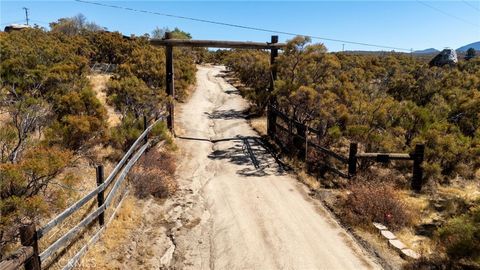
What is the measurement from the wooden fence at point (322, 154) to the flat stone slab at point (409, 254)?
4377 mm

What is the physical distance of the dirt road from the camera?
8266mm

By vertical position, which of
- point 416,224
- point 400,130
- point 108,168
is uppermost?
point 400,130

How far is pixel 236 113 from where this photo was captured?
2809 cm

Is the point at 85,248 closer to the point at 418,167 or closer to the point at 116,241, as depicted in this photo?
the point at 116,241

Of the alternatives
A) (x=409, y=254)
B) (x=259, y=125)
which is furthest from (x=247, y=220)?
(x=259, y=125)

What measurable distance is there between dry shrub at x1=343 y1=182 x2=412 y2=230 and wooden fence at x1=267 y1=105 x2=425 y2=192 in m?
1.95

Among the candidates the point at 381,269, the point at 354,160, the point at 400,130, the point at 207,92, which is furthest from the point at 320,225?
the point at 207,92

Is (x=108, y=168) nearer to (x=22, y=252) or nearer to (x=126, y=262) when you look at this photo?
(x=126, y=262)

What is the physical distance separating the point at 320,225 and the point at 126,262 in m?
5.05

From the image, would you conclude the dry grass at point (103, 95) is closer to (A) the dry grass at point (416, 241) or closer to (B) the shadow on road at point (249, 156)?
(B) the shadow on road at point (249, 156)

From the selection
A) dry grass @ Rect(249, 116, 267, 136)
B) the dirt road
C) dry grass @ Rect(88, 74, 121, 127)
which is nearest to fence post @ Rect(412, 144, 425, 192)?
the dirt road

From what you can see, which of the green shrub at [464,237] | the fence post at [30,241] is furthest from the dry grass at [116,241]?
the green shrub at [464,237]

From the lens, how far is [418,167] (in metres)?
12.9

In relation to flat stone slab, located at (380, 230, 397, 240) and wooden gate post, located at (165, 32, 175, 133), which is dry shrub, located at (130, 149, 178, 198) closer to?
wooden gate post, located at (165, 32, 175, 133)
